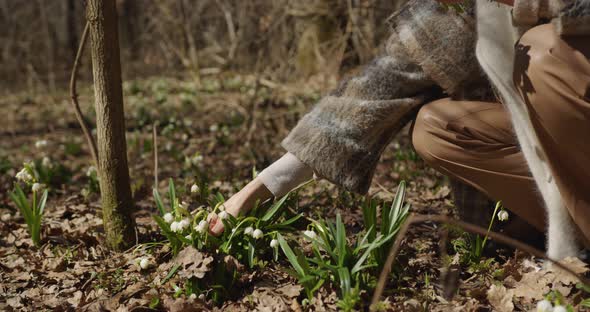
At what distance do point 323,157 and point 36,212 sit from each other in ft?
4.73

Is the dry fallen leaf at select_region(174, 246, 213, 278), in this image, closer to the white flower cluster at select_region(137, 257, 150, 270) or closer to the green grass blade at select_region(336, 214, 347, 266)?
the white flower cluster at select_region(137, 257, 150, 270)

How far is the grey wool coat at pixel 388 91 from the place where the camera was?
2.22m

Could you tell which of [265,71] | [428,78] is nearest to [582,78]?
[428,78]

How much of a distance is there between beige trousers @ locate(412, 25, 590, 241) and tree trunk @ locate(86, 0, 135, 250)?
1.29 metres

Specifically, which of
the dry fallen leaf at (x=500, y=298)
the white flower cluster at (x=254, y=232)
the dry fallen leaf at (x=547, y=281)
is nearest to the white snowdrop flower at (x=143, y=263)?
the white flower cluster at (x=254, y=232)

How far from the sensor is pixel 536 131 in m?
1.97

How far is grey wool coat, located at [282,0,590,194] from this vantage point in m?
2.22

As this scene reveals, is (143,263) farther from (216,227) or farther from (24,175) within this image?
(24,175)

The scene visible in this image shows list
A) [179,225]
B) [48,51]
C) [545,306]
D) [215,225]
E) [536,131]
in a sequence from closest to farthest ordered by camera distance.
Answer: [545,306], [536,131], [179,225], [215,225], [48,51]

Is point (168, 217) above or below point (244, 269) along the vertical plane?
above

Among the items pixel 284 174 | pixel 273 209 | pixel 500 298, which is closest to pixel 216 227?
pixel 273 209

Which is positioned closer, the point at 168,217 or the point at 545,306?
the point at 545,306

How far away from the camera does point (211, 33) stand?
359 inches

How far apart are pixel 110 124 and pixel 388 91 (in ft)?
3.95
